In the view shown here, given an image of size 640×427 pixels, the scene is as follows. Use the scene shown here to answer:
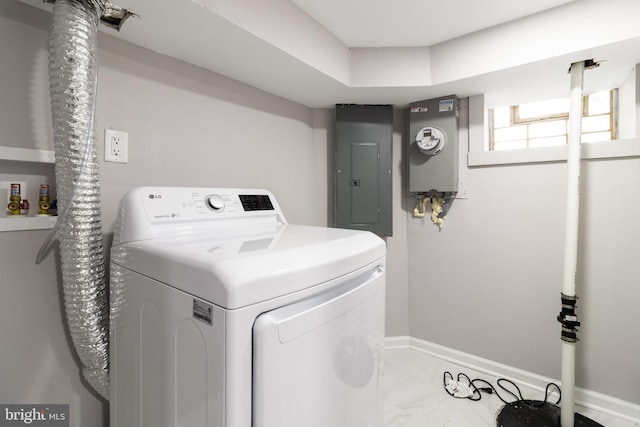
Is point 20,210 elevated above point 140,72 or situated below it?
below

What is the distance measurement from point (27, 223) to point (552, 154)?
2391mm

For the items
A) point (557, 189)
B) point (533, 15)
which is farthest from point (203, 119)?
point (557, 189)

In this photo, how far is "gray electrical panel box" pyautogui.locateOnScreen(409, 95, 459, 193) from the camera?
1.86 m

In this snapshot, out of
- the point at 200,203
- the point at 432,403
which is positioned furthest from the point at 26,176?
the point at 432,403

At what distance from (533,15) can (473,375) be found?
203 cm

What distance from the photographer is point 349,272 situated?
84cm

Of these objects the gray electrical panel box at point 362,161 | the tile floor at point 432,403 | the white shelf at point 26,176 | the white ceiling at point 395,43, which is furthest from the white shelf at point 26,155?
the tile floor at point 432,403

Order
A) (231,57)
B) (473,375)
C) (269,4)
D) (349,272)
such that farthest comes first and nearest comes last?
(473,375) < (231,57) < (269,4) < (349,272)

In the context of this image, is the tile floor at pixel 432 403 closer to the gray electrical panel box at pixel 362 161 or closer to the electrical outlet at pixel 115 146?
the gray electrical panel box at pixel 362 161

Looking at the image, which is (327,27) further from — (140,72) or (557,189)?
(557,189)

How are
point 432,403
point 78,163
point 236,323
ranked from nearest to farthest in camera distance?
point 236,323
point 78,163
point 432,403

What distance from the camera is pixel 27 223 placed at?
0.93m

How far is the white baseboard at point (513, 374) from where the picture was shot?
1491mm

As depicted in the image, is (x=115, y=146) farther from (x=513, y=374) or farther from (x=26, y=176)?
(x=513, y=374)
